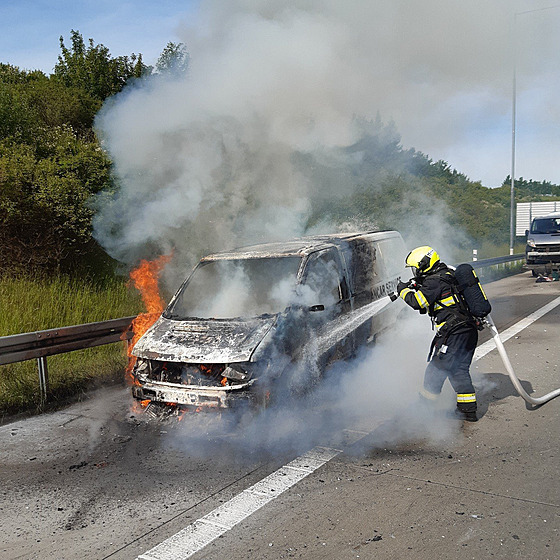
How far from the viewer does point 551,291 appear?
1552 cm

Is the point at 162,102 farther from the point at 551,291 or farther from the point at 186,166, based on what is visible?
the point at 551,291

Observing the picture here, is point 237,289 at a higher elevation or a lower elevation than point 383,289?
higher

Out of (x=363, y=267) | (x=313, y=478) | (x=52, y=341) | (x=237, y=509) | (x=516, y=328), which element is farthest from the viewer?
(x=516, y=328)

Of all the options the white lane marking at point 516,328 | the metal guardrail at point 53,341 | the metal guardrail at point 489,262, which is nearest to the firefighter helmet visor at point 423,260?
the white lane marking at point 516,328

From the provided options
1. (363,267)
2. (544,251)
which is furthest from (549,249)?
(363,267)

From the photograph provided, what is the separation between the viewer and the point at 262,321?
17.6 ft

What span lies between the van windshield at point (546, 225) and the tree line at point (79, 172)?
19.5 ft

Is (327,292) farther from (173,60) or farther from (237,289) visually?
(173,60)

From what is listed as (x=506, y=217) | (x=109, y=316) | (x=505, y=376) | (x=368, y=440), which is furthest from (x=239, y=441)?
(x=506, y=217)

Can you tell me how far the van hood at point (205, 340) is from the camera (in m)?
4.97

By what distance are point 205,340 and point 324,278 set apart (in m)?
1.60

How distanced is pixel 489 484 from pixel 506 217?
1198 inches

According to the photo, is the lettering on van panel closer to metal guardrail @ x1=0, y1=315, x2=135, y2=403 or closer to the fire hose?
the fire hose

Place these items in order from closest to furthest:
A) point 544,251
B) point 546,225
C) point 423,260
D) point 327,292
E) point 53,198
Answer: point 423,260 < point 327,292 < point 53,198 < point 544,251 < point 546,225
